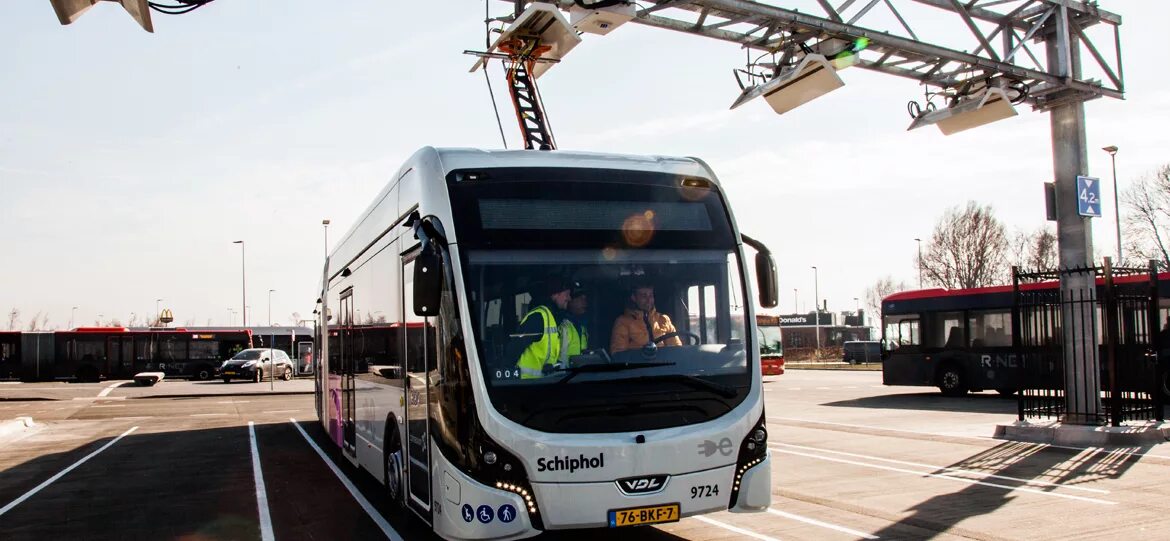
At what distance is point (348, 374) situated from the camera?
11938 mm

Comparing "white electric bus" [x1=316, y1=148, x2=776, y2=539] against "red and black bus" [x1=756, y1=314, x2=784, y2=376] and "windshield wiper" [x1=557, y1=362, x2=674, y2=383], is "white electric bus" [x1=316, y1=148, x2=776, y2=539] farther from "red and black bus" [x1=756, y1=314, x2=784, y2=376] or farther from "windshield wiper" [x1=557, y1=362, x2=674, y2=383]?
"red and black bus" [x1=756, y1=314, x2=784, y2=376]

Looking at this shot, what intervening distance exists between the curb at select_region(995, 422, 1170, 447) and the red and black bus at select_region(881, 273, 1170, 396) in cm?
961

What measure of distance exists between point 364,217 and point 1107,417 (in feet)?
35.4

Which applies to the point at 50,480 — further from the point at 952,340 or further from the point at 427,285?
the point at 952,340

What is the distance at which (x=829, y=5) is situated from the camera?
464 inches

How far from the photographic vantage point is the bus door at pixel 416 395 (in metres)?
7.16

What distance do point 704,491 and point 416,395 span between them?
2.43 m

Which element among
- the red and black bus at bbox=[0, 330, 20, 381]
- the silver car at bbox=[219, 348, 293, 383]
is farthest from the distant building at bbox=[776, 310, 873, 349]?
the red and black bus at bbox=[0, 330, 20, 381]

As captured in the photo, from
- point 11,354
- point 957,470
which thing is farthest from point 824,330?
point 957,470

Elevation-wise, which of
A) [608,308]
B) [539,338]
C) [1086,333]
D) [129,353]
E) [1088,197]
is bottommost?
[129,353]

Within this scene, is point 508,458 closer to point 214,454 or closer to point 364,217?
point 364,217

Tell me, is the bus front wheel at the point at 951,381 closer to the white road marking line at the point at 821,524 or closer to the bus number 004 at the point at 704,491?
the white road marking line at the point at 821,524

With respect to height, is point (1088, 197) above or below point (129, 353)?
above

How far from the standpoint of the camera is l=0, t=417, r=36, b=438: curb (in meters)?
19.7
